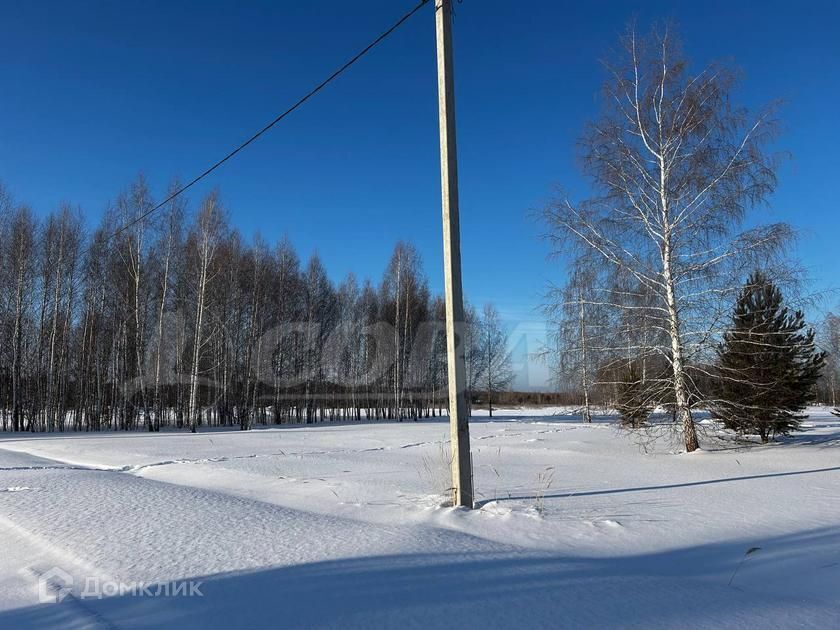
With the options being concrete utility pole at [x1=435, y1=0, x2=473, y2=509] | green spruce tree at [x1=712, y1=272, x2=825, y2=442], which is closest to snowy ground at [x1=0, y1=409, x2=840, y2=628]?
concrete utility pole at [x1=435, y1=0, x2=473, y2=509]

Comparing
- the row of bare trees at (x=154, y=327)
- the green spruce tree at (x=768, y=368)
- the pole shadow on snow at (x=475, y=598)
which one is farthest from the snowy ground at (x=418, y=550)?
the row of bare trees at (x=154, y=327)

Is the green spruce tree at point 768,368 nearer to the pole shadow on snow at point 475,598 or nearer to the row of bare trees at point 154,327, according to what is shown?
the pole shadow on snow at point 475,598

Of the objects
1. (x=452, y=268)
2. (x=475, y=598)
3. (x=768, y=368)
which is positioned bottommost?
(x=475, y=598)

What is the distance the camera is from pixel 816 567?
401 centimetres

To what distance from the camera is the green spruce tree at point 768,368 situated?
1226 centimetres

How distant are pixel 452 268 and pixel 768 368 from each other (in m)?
10.4

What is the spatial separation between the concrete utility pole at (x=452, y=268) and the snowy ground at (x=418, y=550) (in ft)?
1.56

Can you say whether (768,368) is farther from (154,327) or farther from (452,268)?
(154,327)

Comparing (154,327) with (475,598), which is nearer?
(475,598)

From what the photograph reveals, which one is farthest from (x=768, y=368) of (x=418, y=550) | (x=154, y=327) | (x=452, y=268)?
(x=154, y=327)

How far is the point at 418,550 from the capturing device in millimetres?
3861

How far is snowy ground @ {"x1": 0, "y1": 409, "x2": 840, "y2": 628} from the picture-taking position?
9.44 ft

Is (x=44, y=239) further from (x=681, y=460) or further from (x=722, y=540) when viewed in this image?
(x=722, y=540)

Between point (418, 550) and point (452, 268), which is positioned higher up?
point (452, 268)
